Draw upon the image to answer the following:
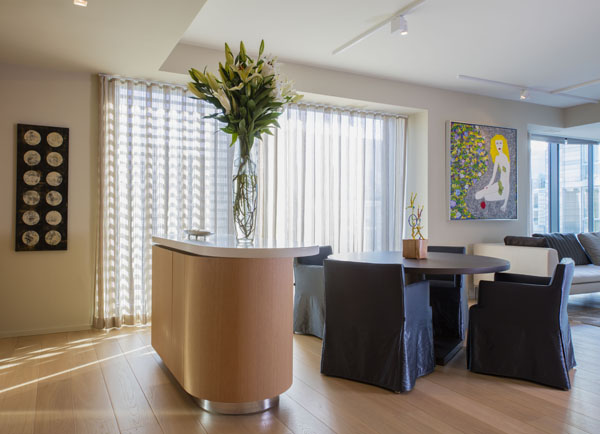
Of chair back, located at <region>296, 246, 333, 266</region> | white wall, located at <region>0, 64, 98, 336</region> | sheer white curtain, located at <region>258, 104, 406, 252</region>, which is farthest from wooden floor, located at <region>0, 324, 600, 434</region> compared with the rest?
sheer white curtain, located at <region>258, 104, 406, 252</region>

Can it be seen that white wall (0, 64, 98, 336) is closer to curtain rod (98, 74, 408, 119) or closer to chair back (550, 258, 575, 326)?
curtain rod (98, 74, 408, 119)

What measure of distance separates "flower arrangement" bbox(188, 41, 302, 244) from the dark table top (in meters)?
0.74

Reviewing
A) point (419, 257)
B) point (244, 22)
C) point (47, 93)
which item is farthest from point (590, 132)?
point (47, 93)

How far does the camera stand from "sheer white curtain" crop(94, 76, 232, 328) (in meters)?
4.12

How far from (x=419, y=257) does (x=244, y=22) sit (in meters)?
2.31

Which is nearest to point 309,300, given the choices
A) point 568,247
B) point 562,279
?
point 562,279

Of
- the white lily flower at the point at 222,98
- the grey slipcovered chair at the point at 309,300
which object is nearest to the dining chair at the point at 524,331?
the grey slipcovered chair at the point at 309,300

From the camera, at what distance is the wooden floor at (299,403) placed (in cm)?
219

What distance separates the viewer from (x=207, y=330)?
2.27m

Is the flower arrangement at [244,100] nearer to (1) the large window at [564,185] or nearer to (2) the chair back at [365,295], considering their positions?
(2) the chair back at [365,295]

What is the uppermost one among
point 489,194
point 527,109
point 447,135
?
point 527,109

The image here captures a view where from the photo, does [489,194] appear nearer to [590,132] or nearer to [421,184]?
[421,184]

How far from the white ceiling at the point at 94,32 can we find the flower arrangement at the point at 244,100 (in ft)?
2.13

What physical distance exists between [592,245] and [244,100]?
5.31 metres
